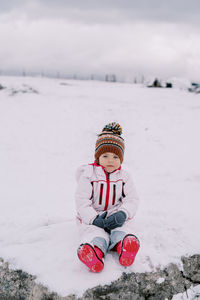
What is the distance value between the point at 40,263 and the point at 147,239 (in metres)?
1.33

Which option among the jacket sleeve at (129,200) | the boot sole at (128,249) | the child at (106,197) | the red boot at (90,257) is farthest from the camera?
the jacket sleeve at (129,200)

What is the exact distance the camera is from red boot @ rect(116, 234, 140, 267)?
2641 millimetres

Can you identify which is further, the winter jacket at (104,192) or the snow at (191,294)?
the winter jacket at (104,192)

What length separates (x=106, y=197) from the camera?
123 inches

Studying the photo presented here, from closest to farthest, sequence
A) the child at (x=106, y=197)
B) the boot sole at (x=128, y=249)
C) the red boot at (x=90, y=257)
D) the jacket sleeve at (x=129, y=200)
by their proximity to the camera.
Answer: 1. the red boot at (x=90, y=257)
2. the boot sole at (x=128, y=249)
3. the child at (x=106, y=197)
4. the jacket sleeve at (x=129, y=200)

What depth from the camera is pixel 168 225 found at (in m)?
3.75

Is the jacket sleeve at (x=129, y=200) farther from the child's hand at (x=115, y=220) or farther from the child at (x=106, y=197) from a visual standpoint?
the child's hand at (x=115, y=220)

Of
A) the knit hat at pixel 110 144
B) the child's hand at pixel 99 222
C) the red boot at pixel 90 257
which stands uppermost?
the knit hat at pixel 110 144

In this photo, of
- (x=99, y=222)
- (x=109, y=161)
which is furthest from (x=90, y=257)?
(x=109, y=161)

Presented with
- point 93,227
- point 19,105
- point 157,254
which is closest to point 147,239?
point 157,254

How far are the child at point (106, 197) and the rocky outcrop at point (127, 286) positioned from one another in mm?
352

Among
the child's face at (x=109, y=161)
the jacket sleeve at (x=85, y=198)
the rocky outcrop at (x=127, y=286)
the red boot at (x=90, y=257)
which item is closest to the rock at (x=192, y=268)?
the rocky outcrop at (x=127, y=286)

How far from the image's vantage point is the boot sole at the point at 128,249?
2.64 m

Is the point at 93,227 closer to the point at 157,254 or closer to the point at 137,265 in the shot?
the point at 137,265
